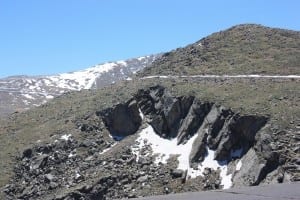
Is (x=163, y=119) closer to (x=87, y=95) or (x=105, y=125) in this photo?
(x=105, y=125)

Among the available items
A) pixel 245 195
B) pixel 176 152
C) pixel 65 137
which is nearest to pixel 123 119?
pixel 65 137

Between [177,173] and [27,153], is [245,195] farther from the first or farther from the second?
[27,153]

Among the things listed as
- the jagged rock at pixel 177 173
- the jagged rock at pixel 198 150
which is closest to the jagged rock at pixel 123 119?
the jagged rock at pixel 198 150

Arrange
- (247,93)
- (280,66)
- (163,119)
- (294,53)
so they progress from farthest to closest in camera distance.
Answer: (294,53) → (280,66) → (163,119) → (247,93)

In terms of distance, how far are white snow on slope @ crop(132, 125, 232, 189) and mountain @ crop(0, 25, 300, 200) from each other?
0.08 metres

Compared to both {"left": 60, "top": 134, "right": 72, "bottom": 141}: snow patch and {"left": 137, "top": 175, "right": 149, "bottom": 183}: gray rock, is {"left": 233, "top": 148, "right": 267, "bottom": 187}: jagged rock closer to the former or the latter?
{"left": 137, "top": 175, "right": 149, "bottom": 183}: gray rock

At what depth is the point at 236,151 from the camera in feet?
118

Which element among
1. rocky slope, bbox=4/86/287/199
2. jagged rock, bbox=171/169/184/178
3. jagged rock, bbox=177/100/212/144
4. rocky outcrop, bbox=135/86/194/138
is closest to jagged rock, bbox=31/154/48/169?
rocky slope, bbox=4/86/287/199

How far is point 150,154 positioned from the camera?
4053 centimetres

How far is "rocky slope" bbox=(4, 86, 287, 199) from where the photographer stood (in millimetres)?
34062

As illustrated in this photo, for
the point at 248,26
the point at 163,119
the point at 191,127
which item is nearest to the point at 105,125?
the point at 163,119

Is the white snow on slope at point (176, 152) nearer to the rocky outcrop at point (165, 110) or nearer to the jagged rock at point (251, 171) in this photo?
the rocky outcrop at point (165, 110)

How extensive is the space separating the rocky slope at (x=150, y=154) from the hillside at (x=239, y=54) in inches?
400

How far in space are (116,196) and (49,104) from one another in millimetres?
30362
